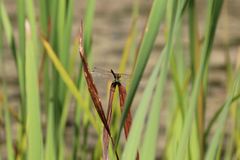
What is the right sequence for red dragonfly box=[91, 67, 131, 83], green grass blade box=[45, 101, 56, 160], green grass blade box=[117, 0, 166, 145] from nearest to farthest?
green grass blade box=[117, 0, 166, 145] < red dragonfly box=[91, 67, 131, 83] < green grass blade box=[45, 101, 56, 160]

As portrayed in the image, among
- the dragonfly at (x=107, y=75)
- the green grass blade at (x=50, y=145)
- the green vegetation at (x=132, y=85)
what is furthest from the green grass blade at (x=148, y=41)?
the green grass blade at (x=50, y=145)

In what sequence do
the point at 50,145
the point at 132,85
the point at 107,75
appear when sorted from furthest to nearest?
the point at 50,145, the point at 107,75, the point at 132,85

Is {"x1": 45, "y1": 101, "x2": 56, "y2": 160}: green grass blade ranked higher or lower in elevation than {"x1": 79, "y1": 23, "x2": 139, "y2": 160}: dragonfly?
lower

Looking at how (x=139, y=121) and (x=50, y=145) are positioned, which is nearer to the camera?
(x=139, y=121)

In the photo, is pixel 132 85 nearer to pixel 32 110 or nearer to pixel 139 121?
pixel 139 121

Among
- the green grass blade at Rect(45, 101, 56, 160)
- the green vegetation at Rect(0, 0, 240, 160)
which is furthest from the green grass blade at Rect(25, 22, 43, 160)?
the green grass blade at Rect(45, 101, 56, 160)

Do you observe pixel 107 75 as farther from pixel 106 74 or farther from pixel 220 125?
pixel 220 125

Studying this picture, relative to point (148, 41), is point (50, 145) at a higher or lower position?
lower

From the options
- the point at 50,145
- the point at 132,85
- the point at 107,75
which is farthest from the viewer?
the point at 50,145

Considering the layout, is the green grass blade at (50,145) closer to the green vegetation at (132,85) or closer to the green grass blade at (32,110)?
the green vegetation at (132,85)

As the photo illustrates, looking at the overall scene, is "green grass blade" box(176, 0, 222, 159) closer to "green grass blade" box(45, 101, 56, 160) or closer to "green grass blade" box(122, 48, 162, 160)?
"green grass blade" box(122, 48, 162, 160)

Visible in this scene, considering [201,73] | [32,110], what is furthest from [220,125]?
[32,110]

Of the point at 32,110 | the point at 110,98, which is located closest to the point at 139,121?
the point at 110,98
